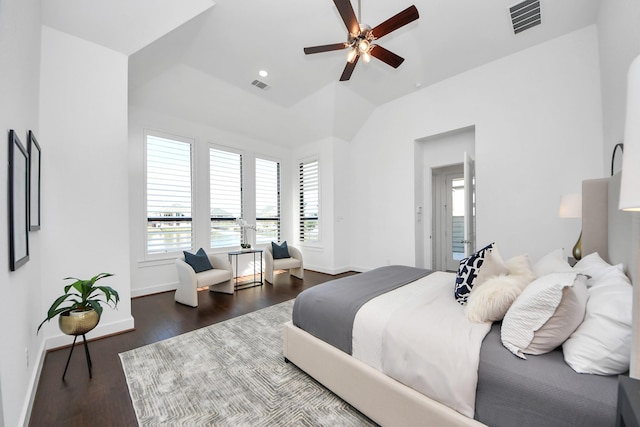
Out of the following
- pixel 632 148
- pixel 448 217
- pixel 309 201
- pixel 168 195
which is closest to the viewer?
pixel 632 148

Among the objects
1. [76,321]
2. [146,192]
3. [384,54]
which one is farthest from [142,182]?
[384,54]

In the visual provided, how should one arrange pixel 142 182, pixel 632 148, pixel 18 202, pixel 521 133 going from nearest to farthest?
pixel 632 148 < pixel 18 202 < pixel 521 133 < pixel 142 182

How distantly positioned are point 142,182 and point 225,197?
4.65 ft

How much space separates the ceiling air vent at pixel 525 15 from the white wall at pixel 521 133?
18.5 inches

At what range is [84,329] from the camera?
195 cm

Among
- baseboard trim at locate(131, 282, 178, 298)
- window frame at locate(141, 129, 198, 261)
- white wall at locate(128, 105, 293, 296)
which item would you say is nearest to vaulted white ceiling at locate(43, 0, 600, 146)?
white wall at locate(128, 105, 293, 296)

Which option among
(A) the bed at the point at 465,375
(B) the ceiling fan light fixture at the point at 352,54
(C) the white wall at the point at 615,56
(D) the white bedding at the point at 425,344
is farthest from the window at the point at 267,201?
(C) the white wall at the point at 615,56

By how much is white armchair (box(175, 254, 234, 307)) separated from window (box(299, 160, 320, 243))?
2273 millimetres

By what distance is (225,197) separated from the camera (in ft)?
16.6

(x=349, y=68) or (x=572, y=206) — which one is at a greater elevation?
(x=349, y=68)

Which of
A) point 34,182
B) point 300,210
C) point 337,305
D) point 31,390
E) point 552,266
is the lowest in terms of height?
point 31,390

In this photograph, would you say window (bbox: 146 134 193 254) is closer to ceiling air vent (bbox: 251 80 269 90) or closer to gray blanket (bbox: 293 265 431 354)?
ceiling air vent (bbox: 251 80 269 90)

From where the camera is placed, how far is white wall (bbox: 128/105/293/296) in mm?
3939

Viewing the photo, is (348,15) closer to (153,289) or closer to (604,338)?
(604,338)
